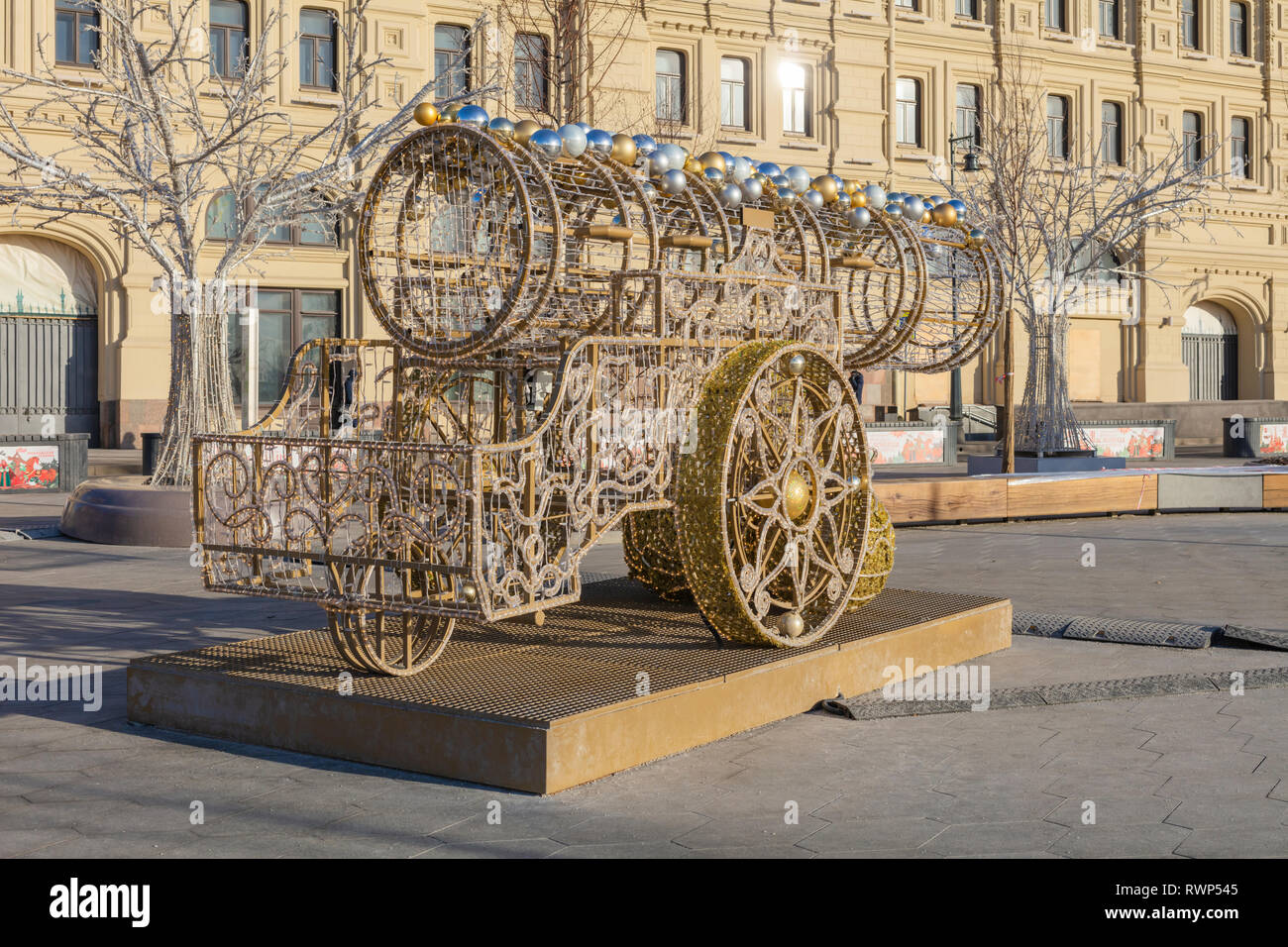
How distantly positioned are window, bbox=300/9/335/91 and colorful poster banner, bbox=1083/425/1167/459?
15.5 meters

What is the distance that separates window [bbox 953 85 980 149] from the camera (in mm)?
32750

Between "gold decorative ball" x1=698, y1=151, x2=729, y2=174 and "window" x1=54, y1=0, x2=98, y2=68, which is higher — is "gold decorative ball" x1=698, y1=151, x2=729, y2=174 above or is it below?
below

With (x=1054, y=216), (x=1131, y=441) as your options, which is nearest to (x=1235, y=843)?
(x=1054, y=216)

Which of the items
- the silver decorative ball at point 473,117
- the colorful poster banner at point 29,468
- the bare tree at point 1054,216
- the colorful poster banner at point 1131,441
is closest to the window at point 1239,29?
the bare tree at point 1054,216

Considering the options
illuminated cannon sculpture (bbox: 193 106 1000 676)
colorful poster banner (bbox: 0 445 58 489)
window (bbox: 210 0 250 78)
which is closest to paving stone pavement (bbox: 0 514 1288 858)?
illuminated cannon sculpture (bbox: 193 106 1000 676)

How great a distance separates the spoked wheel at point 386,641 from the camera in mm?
5648

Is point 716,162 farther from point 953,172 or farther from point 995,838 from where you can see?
point 953,172

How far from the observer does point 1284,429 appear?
87.8 feet

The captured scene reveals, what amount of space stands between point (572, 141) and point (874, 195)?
2293mm

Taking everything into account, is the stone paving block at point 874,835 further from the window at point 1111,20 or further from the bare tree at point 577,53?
the window at point 1111,20

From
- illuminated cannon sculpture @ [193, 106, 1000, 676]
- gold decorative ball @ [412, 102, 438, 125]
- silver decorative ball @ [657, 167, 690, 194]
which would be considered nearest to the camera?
illuminated cannon sculpture @ [193, 106, 1000, 676]

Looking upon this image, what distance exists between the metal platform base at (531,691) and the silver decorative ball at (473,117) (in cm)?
230

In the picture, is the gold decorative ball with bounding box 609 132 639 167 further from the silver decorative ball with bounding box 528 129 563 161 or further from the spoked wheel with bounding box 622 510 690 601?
the spoked wheel with bounding box 622 510 690 601
